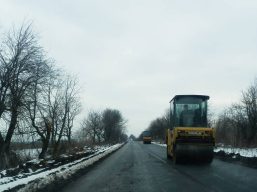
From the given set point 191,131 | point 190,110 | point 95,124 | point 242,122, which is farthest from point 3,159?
point 95,124

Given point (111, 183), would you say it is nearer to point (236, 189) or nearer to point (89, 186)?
point (89, 186)

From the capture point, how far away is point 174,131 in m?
24.7

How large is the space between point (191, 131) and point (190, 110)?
67.9 inches

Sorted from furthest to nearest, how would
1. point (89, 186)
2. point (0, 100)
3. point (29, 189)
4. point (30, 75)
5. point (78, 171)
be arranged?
point (30, 75) < point (0, 100) < point (78, 171) < point (89, 186) < point (29, 189)

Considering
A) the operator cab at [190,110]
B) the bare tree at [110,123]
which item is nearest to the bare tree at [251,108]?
the operator cab at [190,110]

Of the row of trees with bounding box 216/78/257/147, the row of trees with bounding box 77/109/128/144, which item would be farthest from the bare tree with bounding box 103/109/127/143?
the row of trees with bounding box 216/78/257/147

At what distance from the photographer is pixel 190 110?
25.4 metres

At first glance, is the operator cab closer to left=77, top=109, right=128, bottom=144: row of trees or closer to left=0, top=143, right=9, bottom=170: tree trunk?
left=0, top=143, right=9, bottom=170: tree trunk

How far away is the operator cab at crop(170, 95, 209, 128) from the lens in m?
25.2

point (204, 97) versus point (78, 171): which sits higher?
point (204, 97)

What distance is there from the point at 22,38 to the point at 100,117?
93.2m

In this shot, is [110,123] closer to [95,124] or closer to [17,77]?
[95,124]

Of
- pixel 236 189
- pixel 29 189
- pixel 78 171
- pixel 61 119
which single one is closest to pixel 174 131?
pixel 78 171

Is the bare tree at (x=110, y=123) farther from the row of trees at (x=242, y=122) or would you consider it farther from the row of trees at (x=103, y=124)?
the row of trees at (x=242, y=122)
